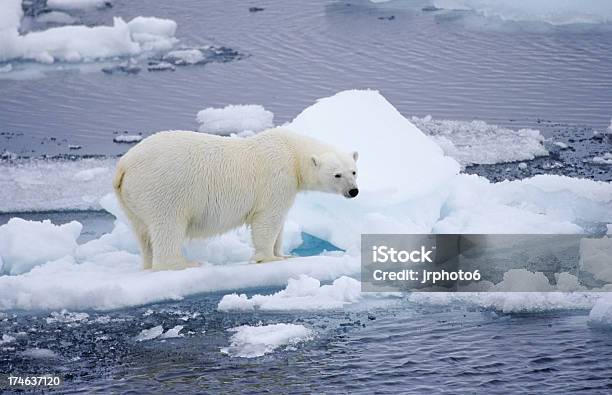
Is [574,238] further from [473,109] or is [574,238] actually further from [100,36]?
[100,36]

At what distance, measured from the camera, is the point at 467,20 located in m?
18.3

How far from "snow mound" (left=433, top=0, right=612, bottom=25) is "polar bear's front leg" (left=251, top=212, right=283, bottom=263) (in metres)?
11.6

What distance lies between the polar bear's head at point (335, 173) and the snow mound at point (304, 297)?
0.69 meters

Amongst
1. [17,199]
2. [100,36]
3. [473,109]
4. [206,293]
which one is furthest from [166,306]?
[100,36]

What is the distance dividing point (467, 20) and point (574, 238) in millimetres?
10687

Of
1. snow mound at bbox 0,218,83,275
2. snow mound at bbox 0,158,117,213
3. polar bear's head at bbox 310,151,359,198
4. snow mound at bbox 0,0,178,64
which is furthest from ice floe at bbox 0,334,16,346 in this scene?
snow mound at bbox 0,0,178,64

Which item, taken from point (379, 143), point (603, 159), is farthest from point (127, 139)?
point (603, 159)

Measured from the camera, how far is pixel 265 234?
7.61 m

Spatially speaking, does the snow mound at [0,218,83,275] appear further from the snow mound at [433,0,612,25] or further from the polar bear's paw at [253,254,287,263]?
the snow mound at [433,0,612,25]

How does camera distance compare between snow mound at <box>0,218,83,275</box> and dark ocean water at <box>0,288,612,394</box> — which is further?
snow mound at <box>0,218,83,275</box>

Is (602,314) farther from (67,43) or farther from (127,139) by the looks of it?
(67,43)

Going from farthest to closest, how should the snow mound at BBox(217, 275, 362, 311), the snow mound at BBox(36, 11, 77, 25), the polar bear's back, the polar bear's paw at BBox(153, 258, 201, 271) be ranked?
the snow mound at BBox(36, 11, 77, 25) → the polar bear's paw at BBox(153, 258, 201, 271) → the polar bear's back → the snow mound at BBox(217, 275, 362, 311)

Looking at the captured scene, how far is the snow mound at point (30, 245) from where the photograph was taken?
317 inches

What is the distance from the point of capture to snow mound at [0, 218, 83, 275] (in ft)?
26.4
